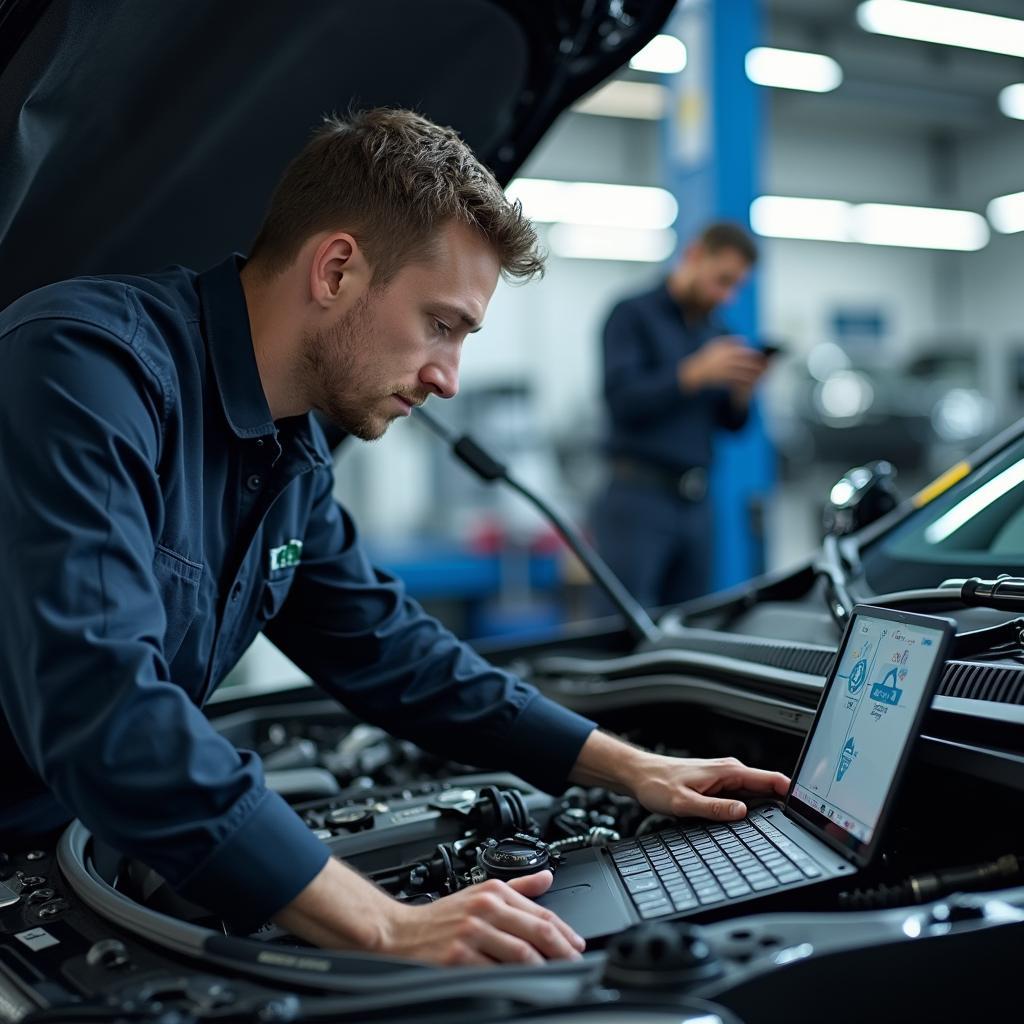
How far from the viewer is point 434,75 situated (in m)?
1.53

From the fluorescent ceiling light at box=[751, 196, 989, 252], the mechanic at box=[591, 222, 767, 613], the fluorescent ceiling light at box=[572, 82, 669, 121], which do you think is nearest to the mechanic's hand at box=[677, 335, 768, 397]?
the mechanic at box=[591, 222, 767, 613]

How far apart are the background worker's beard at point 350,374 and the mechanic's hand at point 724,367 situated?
7.06 feet

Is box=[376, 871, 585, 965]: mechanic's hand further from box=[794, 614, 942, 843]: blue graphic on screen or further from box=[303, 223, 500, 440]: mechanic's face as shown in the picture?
box=[303, 223, 500, 440]: mechanic's face

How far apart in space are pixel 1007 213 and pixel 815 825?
12.6 metres

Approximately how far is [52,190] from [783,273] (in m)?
11.1

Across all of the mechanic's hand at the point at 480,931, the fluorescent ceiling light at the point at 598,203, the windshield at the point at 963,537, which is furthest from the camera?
the fluorescent ceiling light at the point at 598,203

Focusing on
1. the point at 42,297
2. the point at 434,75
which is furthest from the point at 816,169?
the point at 42,297

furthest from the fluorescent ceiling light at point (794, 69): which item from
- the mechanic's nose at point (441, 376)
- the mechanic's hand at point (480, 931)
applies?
the mechanic's hand at point (480, 931)

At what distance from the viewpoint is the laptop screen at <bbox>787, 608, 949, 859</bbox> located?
35.3 inches

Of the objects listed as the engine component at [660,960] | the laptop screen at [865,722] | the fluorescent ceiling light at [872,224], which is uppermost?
the fluorescent ceiling light at [872,224]

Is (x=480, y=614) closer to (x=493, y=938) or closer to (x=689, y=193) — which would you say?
(x=689, y=193)

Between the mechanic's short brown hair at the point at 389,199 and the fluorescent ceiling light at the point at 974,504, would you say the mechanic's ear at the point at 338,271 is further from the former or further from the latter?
the fluorescent ceiling light at the point at 974,504

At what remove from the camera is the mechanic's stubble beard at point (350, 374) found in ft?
3.72

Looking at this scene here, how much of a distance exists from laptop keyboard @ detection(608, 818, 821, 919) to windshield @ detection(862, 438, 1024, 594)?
0.50 m
